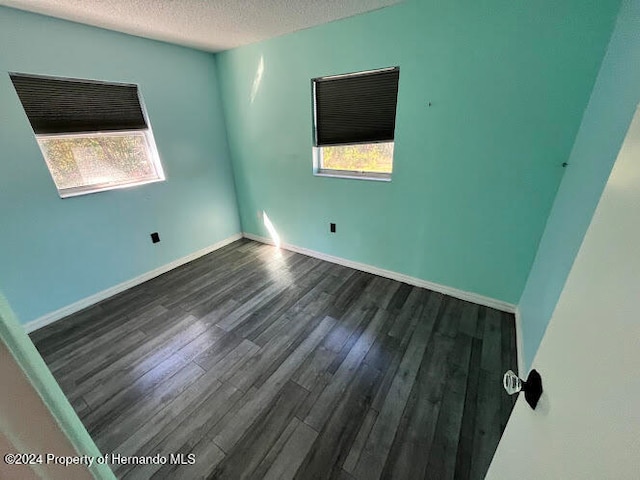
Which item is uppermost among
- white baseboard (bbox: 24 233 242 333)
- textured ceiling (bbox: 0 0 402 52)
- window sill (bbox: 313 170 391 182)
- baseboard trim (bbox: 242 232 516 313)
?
textured ceiling (bbox: 0 0 402 52)

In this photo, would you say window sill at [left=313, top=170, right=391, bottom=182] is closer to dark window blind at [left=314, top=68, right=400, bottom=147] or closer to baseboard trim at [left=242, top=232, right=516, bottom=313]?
dark window blind at [left=314, top=68, right=400, bottom=147]

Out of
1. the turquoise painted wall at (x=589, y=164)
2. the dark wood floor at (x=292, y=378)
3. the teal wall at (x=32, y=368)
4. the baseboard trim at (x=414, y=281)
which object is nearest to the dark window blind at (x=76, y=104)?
the dark wood floor at (x=292, y=378)

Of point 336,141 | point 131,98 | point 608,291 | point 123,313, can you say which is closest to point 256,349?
point 123,313

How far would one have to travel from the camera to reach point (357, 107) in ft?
7.52

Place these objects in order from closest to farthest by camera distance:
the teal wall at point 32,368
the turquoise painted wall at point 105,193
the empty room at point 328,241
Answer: the teal wall at point 32,368 → the empty room at point 328,241 → the turquoise painted wall at point 105,193

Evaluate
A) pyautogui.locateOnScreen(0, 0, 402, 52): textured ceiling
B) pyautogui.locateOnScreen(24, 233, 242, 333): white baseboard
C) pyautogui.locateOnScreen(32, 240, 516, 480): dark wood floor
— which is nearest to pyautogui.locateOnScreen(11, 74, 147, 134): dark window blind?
pyautogui.locateOnScreen(0, 0, 402, 52): textured ceiling

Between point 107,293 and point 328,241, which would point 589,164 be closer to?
point 328,241

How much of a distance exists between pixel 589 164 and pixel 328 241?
214cm

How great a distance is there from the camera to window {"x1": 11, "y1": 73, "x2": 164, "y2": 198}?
1951 millimetres

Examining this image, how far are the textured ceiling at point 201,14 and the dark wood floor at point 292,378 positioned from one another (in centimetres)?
225

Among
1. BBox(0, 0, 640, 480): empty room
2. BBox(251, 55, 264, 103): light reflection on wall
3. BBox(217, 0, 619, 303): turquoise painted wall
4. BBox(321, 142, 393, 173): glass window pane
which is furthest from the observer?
BBox(251, 55, 264, 103): light reflection on wall

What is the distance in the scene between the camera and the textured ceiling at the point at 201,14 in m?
1.68

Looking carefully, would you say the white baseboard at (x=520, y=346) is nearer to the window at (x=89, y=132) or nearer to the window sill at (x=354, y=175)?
the window sill at (x=354, y=175)

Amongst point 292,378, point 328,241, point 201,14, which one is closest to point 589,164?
point 292,378
